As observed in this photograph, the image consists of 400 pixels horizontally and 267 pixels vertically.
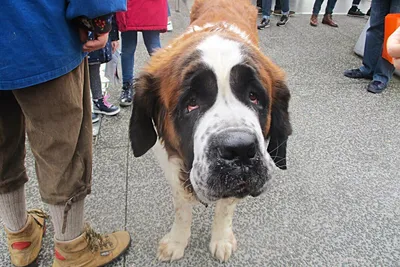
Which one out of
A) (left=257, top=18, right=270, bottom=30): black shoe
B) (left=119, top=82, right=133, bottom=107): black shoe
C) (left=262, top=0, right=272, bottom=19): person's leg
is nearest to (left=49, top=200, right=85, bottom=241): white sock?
(left=119, top=82, right=133, bottom=107): black shoe

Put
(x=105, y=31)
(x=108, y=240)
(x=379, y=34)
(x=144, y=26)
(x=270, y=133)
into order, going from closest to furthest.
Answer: (x=105, y=31), (x=270, y=133), (x=108, y=240), (x=144, y=26), (x=379, y=34)

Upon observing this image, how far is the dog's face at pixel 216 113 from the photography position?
1.24 m

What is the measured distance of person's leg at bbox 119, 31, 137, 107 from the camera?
3139mm

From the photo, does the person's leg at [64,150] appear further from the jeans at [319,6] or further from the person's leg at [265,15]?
the jeans at [319,6]

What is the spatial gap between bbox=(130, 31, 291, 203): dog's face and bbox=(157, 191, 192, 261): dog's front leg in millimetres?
358

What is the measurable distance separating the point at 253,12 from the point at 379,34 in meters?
1.78

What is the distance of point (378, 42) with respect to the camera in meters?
3.99

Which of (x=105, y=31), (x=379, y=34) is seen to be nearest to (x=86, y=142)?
(x=105, y=31)

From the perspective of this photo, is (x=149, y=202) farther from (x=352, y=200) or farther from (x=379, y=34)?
(x=379, y=34)

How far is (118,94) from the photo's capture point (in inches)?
141

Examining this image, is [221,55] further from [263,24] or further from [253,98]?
[263,24]

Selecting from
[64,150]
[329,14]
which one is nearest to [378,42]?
[329,14]

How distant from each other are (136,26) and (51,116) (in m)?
1.93

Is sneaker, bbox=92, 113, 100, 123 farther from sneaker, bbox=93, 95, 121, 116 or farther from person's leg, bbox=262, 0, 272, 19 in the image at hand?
person's leg, bbox=262, 0, 272, 19
